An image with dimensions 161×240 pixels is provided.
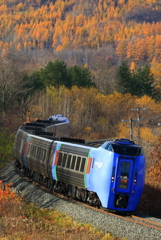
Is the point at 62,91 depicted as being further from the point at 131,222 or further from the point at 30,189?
the point at 131,222

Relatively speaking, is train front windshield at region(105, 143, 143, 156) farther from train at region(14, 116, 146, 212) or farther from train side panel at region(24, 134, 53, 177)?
train side panel at region(24, 134, 53, 177)

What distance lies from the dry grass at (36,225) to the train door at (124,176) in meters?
2.14

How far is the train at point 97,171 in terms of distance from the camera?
14164 mm

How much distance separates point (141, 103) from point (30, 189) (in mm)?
54891

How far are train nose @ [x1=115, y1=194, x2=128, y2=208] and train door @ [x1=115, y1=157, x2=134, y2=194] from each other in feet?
0.72

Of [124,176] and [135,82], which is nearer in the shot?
[124,176]

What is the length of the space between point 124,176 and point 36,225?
3.65 meters

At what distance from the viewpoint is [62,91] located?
212 feet

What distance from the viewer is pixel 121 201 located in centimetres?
1416

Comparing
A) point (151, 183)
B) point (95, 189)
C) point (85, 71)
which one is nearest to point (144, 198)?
point (151, 183)

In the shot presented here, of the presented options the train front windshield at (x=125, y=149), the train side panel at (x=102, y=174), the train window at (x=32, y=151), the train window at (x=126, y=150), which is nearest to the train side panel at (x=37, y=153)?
the train window at (x=32, y=151)

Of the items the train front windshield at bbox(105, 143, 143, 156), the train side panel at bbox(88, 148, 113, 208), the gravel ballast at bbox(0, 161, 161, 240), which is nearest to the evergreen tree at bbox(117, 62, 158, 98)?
the gravel ballast at bbox(0, 161, 161, 240)

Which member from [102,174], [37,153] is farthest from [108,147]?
[37,153]

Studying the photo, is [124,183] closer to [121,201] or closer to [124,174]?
[124,174]
